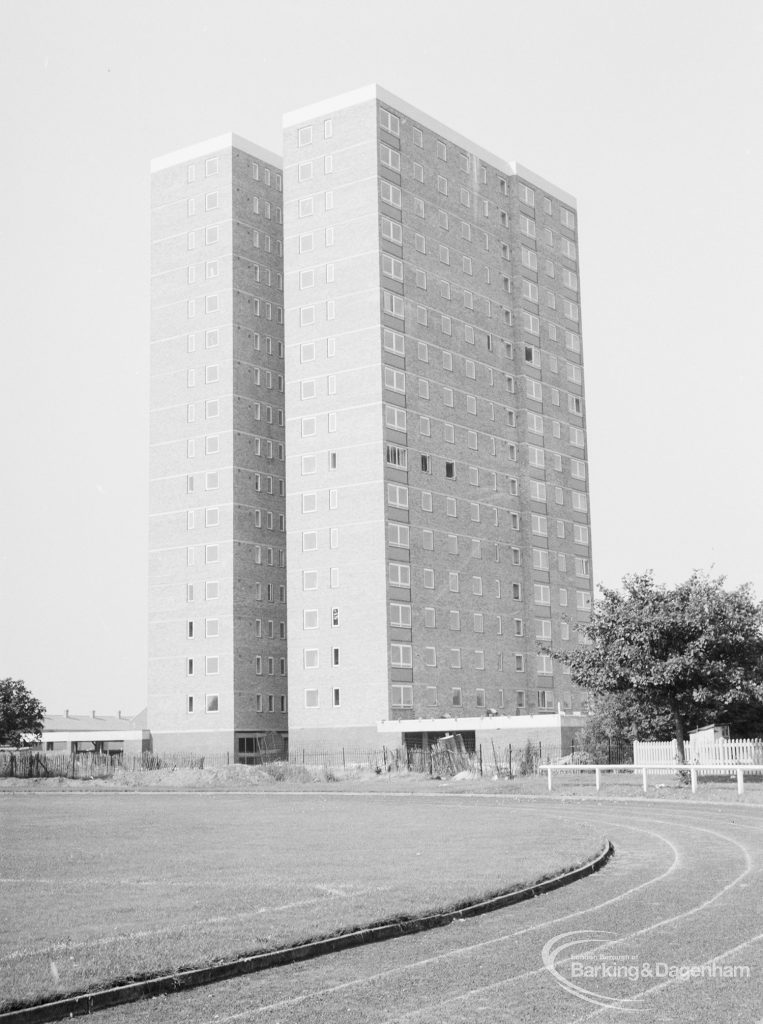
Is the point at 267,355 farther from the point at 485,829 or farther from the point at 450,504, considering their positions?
the point at 485,829

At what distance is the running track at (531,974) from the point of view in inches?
408

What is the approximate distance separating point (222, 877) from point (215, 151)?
302 feet

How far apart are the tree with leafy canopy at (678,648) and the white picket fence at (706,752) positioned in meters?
2.88

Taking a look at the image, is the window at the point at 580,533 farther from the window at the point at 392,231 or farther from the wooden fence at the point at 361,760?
the wooden fence at the point at 361,760

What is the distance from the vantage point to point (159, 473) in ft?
329

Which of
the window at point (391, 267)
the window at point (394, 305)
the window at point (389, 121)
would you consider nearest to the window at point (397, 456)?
the window at point (394, 305)

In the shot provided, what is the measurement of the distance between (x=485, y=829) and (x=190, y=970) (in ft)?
60.2

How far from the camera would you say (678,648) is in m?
50.9

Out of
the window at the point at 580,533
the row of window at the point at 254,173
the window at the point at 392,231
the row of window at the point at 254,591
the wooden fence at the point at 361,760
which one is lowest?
the wooden fence at the point at 361,760

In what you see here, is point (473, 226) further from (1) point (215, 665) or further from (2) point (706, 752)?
(2) point (706, 752)

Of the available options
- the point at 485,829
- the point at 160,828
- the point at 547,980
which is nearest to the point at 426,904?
the point at 547,980

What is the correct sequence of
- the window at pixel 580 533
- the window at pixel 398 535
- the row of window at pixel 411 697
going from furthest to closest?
the window at pixel 580 533 → the window at pixel 398 535 → the row of window at pixel 411 697

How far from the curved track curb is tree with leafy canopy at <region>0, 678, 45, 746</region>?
89.7 meters

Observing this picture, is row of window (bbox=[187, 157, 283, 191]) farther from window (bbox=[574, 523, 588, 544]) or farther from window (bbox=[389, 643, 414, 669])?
window (bbox=[389, 643, 414, 669])
